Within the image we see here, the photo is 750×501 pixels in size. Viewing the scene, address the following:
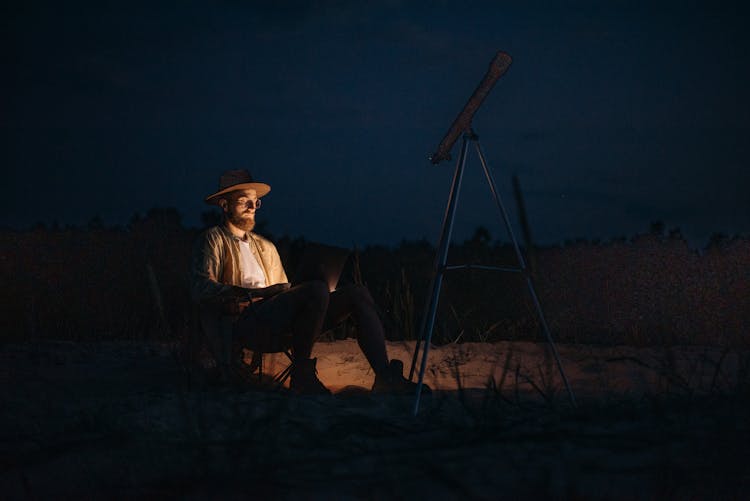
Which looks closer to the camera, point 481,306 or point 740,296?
point 740,296

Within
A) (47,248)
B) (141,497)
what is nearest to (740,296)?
(141,497)

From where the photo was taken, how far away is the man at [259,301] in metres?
4.43

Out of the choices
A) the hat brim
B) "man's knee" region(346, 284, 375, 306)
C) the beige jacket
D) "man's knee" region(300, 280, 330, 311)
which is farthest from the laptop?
the hat brim

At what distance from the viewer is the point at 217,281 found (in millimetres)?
4703

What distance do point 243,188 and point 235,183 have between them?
6cm

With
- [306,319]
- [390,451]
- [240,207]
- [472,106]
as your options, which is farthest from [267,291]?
[390,451]

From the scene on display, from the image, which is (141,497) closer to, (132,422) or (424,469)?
(424,469)

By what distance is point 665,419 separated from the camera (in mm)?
2609

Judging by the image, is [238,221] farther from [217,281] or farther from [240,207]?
[217,281]

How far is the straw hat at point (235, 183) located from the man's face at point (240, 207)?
0.07m

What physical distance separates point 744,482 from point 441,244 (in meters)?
2.00

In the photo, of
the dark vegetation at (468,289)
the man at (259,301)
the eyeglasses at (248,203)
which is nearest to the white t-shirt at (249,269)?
the man at (259,301)

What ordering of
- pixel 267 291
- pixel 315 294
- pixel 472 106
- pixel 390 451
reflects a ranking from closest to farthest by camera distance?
1. pixel 390 451
2. pixel 472 106
3. pixel 315 294
4. pixel 267 291

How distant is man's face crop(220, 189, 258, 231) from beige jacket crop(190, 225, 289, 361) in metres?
0.10
